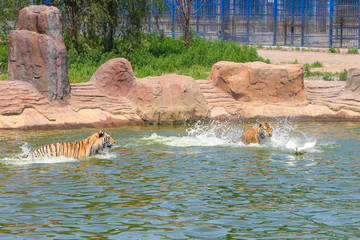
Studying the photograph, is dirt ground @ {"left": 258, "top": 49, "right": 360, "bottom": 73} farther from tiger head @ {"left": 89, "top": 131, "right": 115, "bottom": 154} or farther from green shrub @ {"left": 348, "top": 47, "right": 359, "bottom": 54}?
tiger head @ {"left": 89, "top": 131, "right": 115, "bottom": 154}

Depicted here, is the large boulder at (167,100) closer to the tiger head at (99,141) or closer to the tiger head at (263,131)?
the tiger head at (263,131)

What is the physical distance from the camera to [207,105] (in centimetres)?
1669

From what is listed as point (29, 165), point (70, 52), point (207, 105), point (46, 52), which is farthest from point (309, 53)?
point (29, 165)

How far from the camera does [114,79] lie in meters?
16.2

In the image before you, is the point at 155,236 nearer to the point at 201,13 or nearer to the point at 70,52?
the point at 70,52

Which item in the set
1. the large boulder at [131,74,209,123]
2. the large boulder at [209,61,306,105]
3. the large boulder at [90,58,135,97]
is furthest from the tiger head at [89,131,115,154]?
the large boulder at [209,61,306,105]

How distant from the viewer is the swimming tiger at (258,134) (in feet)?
38.7

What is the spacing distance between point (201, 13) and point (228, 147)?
22.9m

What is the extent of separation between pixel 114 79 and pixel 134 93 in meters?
0.61

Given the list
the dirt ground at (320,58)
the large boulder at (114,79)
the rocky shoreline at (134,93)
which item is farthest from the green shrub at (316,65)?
the large boulder at (114,79)

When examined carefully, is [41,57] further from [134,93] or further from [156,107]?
[156,107]

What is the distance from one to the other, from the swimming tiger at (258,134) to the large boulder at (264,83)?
494 centimetres

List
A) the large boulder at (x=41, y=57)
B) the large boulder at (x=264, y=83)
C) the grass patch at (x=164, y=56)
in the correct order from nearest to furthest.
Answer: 1. the large boulder at (x=41, y=57)
2. the large boulder at (x=264, y=83)
3. the grass patch at (x=164, y=56)

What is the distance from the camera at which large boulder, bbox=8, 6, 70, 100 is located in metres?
15.4
